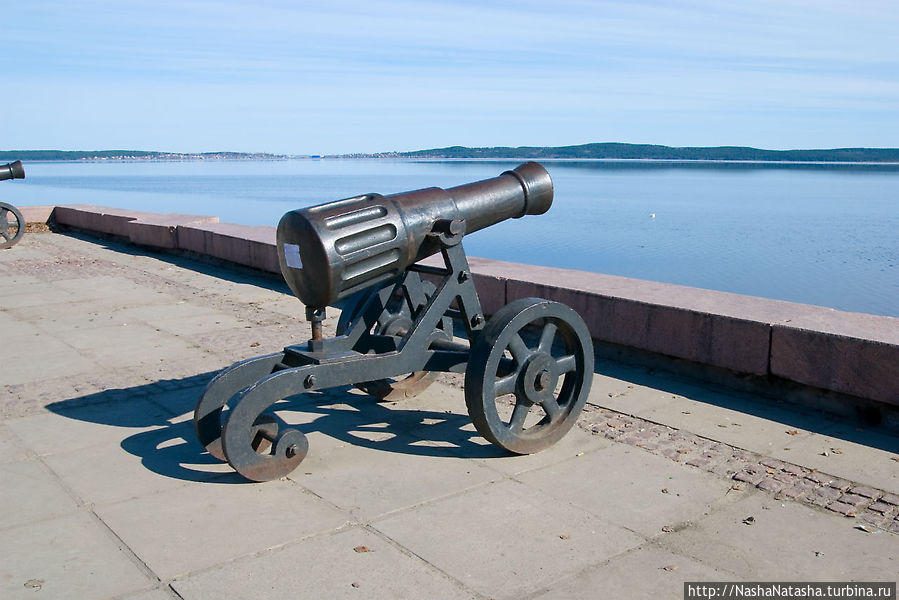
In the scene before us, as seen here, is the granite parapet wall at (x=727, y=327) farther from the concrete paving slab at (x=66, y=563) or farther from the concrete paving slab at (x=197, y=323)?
the concrete paving slab at (x=66, y=563)

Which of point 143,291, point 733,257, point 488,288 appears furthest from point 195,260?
point 733,257

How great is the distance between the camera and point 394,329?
5746 millimetres

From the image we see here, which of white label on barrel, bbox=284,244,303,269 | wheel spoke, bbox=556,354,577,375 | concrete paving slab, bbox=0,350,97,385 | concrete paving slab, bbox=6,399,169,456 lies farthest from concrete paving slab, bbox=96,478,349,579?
concrete paving slab, bbox=0,350,97,385

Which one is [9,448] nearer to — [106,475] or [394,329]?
[106,475]

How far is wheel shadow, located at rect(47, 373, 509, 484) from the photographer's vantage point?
4816 millimetres

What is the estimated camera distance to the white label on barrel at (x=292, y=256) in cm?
452

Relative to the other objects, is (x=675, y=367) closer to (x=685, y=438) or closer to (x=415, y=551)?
(x=685, y=438)

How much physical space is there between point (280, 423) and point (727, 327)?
117 inches

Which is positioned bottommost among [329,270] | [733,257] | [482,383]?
[733,257]

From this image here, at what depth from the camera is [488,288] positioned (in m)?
7.90

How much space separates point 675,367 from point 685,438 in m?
1.47

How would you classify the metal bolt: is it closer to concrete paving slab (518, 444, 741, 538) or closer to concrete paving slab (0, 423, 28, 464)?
concrete paving slab (518, 444, 741, 538)

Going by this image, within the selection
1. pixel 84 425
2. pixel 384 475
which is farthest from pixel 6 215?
pixel 384 475

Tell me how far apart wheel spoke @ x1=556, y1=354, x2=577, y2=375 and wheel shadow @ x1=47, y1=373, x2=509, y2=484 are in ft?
1.84
